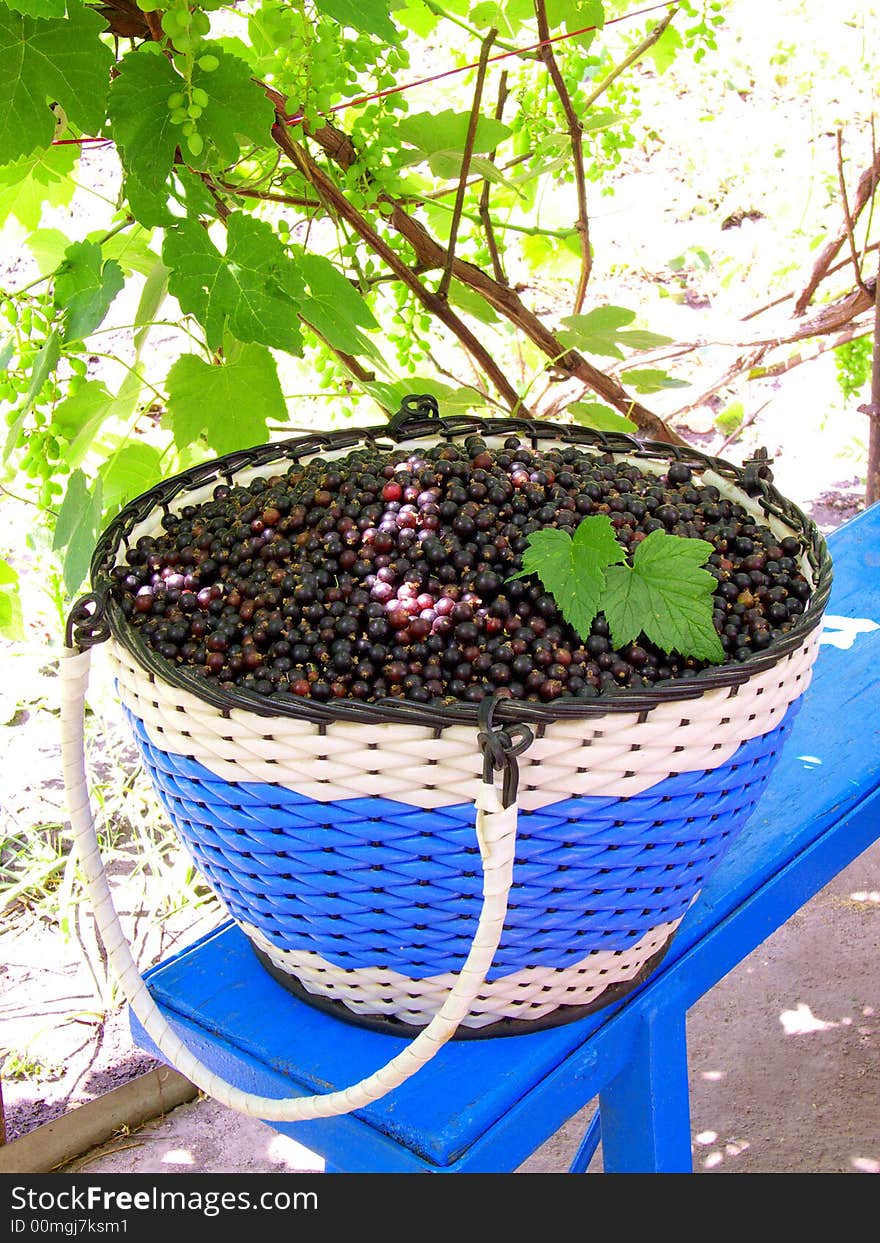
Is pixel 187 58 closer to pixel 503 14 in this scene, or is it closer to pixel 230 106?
pixel 230 106

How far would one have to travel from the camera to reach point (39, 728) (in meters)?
2.26

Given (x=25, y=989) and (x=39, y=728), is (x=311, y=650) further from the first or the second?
(x=39, y=728)

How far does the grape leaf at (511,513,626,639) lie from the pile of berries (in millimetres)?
19

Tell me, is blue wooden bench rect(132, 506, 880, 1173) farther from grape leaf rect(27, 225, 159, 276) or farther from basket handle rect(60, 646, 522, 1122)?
grape leaf rect(27, 225, 159, 276)

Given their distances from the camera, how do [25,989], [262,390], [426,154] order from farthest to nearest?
[25,989], [426,154], [262,390]

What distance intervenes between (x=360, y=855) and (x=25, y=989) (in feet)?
3.89

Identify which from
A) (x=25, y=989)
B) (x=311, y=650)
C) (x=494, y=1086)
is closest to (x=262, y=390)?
(x=311, y=650)

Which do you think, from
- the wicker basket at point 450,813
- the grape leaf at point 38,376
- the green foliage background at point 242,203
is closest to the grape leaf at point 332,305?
the green foliage background at point 242,203

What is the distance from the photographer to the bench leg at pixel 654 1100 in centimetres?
97

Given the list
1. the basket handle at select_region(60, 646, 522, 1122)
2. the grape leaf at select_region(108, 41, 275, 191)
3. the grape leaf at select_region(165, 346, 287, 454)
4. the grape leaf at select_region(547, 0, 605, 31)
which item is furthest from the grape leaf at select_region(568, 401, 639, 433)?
the basket handle at select_region(60, 646, 522, 1122)

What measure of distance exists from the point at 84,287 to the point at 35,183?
0.36 meters

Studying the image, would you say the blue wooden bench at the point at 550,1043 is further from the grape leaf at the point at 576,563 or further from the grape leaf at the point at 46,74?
the grape leaf at the point at 46,74

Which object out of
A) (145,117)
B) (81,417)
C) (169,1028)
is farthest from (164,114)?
(169,1028)

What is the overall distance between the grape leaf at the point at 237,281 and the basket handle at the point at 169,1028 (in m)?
0.32
